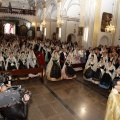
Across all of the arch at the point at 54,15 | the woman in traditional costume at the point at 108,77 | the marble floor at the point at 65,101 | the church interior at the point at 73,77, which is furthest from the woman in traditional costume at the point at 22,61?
the arch at the point at 54,15

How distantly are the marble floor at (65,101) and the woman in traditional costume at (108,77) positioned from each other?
1.96 ft

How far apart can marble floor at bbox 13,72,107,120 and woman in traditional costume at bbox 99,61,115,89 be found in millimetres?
598

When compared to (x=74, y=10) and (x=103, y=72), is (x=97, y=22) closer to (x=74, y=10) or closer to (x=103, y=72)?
(x=74, y=10)

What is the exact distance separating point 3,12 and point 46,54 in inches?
647

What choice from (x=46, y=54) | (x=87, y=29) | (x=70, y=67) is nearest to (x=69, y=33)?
Result: (x=87, y=29)

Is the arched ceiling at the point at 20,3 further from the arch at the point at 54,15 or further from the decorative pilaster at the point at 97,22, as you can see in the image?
the decorative pilaster at the point at 97,22

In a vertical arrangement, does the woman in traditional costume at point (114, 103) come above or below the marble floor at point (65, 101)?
above

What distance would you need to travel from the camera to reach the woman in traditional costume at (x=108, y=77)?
23.7 feet

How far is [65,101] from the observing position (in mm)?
6016

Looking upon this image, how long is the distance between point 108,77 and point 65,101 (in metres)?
2.51

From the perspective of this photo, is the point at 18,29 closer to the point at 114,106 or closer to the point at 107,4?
the point at 107,4

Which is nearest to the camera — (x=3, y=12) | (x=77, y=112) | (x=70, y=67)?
(x=77, y=112)

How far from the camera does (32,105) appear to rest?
5602 mm

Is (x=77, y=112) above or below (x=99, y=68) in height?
below
